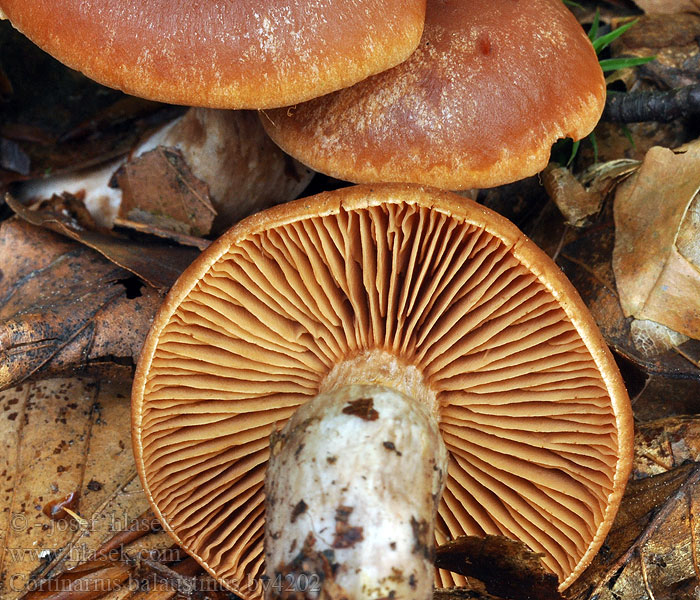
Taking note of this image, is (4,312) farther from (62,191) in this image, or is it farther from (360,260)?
(360,260)

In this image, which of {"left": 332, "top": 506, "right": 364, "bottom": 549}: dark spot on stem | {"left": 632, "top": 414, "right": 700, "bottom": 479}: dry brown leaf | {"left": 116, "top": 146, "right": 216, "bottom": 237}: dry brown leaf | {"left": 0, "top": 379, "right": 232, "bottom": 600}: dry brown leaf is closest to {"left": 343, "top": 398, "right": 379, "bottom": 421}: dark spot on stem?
{"left": 332, "top": 506, "right": 364, "bottom": 549}: dark spot on stem

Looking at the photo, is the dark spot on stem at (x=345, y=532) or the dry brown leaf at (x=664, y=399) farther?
the dry brown leaf at (x=664, y=399)

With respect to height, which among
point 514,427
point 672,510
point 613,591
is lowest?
point 613,591

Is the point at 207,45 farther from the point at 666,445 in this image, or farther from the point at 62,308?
the point at 666,445

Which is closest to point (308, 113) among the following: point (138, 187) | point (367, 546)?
point (138, 187)

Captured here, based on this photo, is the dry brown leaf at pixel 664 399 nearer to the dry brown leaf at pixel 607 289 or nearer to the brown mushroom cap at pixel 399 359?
the dry brown leaf at pixel 607 289

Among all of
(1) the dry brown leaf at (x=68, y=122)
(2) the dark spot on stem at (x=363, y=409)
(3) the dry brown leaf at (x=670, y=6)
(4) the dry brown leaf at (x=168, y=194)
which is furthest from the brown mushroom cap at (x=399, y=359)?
(3) the dry brown leaf at (x=670, y=6)
